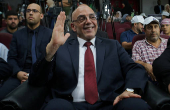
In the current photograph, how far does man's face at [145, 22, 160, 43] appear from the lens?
2168mm

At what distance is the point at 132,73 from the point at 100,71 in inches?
8.6

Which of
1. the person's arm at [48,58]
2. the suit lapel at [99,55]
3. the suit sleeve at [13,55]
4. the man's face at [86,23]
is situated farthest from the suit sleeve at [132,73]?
the suit sleeve at [13,55]

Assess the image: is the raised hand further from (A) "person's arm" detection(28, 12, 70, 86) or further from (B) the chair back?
(B) the chair back

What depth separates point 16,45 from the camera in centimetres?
221

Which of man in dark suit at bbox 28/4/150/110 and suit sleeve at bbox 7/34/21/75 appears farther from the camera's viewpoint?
suit sleeve at bbox 7/34/21/75

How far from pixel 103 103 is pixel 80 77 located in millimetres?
237

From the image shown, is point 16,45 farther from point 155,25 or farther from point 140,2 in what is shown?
point 140,2

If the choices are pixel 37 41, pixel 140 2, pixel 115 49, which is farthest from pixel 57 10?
pixel 140 2

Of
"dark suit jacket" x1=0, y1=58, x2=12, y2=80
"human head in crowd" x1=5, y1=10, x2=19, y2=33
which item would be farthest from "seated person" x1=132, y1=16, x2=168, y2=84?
"human head in crowd" x1=5, y1=10, x2=19, y2=33

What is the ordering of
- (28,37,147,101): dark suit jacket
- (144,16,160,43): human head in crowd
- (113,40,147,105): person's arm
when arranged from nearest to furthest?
(113,40,147,105): person's arm → (28,37,147,101): dark suit jacket → (144,16,160,43): human head in crowd

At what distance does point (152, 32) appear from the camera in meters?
2.21

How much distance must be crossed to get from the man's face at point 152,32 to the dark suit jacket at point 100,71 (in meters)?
0.83

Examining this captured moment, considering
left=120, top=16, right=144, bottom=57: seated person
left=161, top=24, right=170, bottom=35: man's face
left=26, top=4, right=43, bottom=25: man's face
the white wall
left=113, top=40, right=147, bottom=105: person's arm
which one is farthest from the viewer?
the white wall

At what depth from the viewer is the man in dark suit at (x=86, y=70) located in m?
1.26
